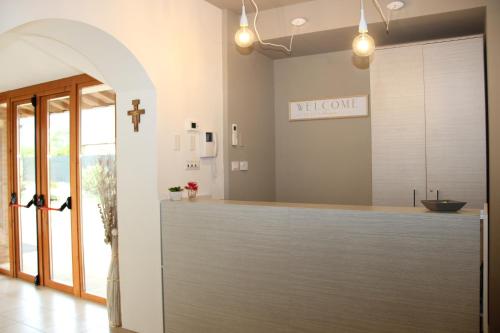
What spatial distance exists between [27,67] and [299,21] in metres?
2.90

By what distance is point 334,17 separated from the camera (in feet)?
12.4

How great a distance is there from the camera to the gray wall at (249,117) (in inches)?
155

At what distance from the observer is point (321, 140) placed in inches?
181

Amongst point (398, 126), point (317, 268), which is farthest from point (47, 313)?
point (398, 126)

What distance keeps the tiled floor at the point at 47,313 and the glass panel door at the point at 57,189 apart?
11.1 inches

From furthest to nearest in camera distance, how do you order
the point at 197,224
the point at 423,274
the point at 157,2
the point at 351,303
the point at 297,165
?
1. the point at 297,165
2. the point at 157,2
3. the point at 197,224
4. the point at 351,303
5. the point at 423,274

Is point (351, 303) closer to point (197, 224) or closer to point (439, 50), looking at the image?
point (197, 224)

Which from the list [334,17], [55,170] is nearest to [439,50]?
[334,17]

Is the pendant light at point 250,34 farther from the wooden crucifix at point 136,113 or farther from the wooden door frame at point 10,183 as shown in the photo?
the wooden door frame at point 10,183

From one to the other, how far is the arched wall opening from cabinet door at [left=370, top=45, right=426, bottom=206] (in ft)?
6.83

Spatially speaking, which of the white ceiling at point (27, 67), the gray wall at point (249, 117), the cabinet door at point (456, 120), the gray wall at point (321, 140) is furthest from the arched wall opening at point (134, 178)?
the cabinet door at point (456, 120)

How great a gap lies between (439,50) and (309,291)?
2481 millimetres

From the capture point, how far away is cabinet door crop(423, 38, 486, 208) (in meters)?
3.57

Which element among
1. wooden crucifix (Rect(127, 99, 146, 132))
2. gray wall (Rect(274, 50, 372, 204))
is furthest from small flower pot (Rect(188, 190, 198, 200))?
gray wall (Rect(274, 50, 372, 204))
